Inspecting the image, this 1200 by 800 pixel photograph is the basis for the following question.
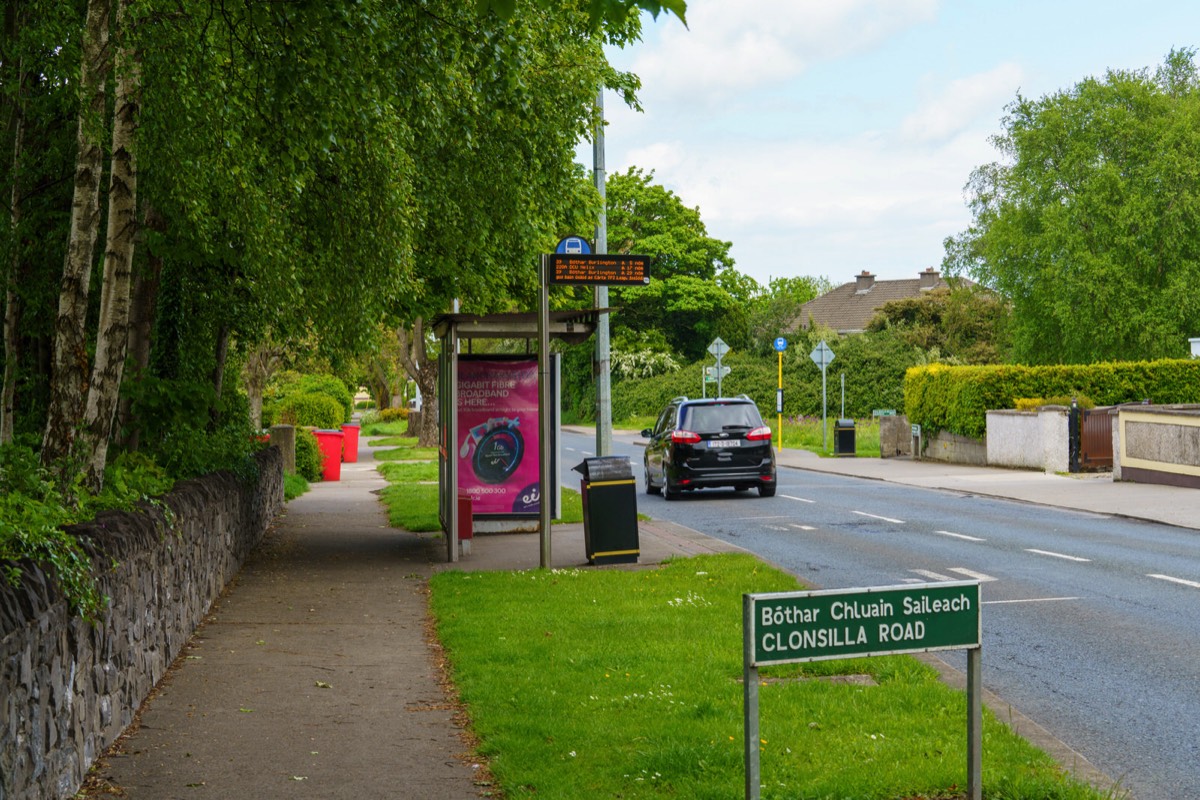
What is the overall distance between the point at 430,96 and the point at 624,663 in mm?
3907

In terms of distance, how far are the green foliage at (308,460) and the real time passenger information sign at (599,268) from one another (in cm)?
1847

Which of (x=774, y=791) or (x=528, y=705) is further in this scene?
(x=528, y=705)

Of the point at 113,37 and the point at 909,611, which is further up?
the point at 113,37

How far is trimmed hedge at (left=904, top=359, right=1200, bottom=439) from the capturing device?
32.8m

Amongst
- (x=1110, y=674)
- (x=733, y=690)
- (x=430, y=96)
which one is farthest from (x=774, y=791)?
(x=430, y=96)

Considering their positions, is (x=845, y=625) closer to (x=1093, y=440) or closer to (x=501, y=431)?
(x=501, y=431)

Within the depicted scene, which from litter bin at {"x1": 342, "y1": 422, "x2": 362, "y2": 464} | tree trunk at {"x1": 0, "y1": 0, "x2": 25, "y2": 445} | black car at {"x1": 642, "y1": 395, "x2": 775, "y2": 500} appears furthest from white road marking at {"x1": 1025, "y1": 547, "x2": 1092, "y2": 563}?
litter bin at {"x1": 342, "y1": 422, "x2": 362, "y2": 464}

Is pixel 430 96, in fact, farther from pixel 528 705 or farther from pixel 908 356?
pixel 908 356

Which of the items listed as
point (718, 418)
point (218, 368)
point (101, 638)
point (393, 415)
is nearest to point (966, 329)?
point (393, 415)

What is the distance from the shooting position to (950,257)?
66000 millimetres

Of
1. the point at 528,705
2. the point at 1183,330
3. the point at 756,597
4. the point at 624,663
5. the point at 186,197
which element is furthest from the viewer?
the point at 1183,330

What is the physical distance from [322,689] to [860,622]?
13.8 feet

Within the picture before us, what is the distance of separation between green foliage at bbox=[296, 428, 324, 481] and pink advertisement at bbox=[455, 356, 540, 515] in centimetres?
1386

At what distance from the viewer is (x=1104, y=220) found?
2140 inches
